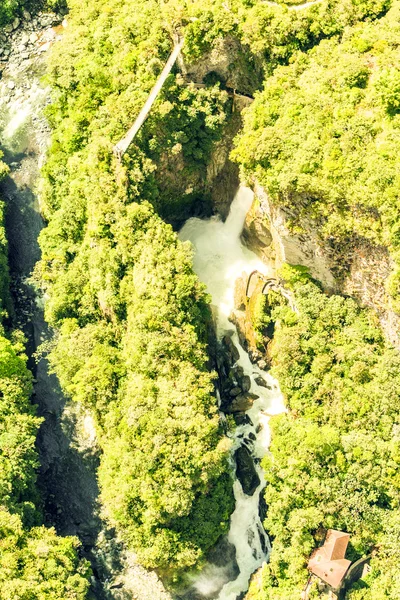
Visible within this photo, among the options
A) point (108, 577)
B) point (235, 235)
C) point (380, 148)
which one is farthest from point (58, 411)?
point (380, 148)

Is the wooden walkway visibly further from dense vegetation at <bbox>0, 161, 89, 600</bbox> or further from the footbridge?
dense vegetation at <bbox>0, 161, 89, 600</bbox>

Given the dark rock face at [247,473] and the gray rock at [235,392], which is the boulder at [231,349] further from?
the dark rock face at [247,473]

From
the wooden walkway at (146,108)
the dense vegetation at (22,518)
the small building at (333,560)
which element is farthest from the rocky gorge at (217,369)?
the small building at (333,560)

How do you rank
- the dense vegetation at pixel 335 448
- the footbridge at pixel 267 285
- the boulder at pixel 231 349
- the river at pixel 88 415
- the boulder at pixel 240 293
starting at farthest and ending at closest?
the boulder at pixel 240 293 < the boulder at pixel 231 349 < the river at pixel 88 415 < the footbridge at pixel 267 285 < the dense vegetation at pixel 335 448

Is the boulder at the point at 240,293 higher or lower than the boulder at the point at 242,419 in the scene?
higher

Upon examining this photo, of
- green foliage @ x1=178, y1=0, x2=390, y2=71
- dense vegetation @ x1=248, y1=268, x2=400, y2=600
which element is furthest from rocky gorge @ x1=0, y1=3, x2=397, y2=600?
dense vegetation @ x1=248, y1=268, x2=400, y2=600

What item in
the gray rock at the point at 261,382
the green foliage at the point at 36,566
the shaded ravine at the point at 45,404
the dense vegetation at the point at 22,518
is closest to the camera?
the green foliage at the point at 36,566
